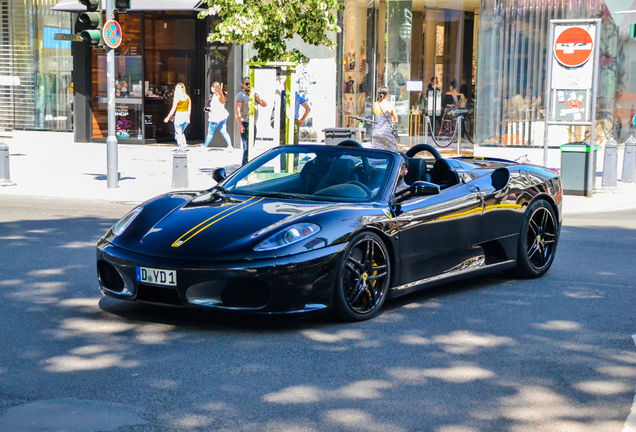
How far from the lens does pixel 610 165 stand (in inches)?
627

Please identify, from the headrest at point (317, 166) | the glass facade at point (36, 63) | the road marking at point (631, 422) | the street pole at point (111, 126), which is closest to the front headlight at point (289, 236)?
the headrest at point (317, 166)

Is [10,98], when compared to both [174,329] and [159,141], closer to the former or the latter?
[159,141]

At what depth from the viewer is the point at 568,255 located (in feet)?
30.6

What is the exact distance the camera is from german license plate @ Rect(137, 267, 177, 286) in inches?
221

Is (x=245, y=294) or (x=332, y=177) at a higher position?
(x=332, y=177)

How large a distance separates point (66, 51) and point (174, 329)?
78.9 feet

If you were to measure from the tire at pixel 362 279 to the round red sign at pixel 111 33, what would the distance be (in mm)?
9473

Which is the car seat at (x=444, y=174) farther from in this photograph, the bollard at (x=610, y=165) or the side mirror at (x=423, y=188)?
the bollard at (x=610, y=165)

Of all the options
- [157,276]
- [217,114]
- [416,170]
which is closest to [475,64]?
[217,114]

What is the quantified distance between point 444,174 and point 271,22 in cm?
929

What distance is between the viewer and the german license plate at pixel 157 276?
561 cm

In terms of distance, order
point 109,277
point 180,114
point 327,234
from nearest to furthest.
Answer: point 327,234 < point 109,277 < point 180,114

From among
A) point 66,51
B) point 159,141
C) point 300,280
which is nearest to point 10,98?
point 66,51

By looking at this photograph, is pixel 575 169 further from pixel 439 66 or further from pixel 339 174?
pixel 339 174
